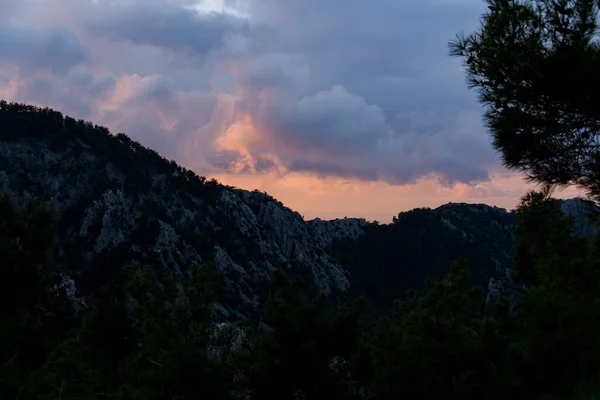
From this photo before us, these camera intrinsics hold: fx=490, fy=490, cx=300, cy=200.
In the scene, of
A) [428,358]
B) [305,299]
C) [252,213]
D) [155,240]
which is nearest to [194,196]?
[252,213]

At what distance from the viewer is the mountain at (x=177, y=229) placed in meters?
75.9

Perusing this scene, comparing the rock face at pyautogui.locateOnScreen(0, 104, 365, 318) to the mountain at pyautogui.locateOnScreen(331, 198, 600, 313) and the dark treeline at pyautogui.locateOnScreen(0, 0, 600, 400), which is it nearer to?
the mountain at pyautogui.locateOnScreen(331, 198, 600, 313)

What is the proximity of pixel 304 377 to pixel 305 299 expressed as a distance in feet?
10.4

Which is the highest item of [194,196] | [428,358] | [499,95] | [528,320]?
[194,196]

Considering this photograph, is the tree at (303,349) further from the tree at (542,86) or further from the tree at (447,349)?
the tree at (542,86)

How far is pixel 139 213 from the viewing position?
85.1 metres

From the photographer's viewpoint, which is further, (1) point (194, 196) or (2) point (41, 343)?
(1) point (194, 196)

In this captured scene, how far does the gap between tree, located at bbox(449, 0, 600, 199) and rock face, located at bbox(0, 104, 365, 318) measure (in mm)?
62658

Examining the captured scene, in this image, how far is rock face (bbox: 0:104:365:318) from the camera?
249 ft

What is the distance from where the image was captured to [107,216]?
258 feet

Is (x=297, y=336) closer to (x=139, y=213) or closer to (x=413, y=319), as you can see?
(x=413, y=319)

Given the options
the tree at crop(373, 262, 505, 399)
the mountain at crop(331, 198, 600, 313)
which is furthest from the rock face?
the tree at crop(373, 262, 505, 399)

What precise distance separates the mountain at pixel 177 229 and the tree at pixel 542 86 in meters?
46.5

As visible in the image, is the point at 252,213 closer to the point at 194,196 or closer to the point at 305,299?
the point at 194,196
